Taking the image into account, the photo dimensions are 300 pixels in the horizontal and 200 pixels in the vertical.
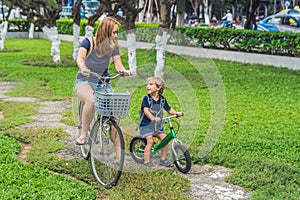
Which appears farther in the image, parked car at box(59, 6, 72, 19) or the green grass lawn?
parked car at box(59, 6, 72, 19)

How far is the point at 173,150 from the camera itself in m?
5.27

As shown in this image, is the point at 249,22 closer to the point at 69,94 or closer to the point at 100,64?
the point at 69,94

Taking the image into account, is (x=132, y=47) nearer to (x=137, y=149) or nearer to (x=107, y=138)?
(x=137, y=149)

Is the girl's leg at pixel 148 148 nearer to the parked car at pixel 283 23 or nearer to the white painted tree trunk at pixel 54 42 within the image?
the white painted tree trunk at pixel 54 42

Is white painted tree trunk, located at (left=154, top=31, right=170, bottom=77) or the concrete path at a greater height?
white painted tree trunk, located at (left=154, top=31, right=170, bottom=77)

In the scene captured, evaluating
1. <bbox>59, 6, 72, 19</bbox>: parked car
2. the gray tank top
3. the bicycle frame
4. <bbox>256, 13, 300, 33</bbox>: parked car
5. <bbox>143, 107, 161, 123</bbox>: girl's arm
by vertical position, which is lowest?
the bicycle frame

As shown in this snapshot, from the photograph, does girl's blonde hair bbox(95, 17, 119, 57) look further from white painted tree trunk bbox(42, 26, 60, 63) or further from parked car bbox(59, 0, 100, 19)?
parked car bbox(59, 0, 100, 19)

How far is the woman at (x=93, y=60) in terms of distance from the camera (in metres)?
4.90

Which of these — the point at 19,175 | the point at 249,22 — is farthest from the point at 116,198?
the point at 249,22

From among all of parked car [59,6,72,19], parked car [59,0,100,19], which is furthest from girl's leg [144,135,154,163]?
parked car [59,6,72,19]

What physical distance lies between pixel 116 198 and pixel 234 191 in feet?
3.54

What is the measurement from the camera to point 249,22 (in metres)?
21.3

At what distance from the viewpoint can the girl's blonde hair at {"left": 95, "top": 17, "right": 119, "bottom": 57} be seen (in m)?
4.90

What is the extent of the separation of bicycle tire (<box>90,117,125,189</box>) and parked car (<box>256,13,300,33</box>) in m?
17.2
